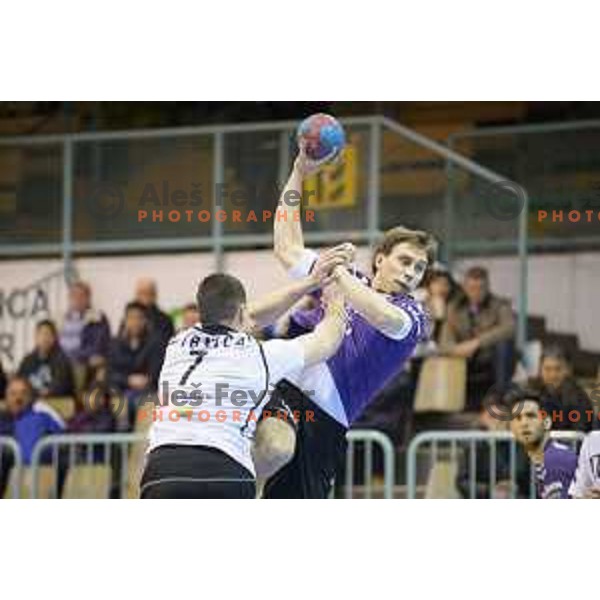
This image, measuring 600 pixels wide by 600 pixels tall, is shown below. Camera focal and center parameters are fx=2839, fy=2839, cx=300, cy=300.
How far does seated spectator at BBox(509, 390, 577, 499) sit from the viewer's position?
12.5 m

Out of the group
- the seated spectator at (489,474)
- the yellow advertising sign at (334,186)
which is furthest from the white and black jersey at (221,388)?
the yellow advertising sign at (334,186)

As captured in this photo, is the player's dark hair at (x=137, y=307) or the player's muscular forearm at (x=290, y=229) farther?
the player's dark hair at (x=137, y=307)

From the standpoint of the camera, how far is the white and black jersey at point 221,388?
1162 cm

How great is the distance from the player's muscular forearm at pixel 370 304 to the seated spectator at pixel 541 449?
0.98 metres

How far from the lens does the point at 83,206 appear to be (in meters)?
15.5

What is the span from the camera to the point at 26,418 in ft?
48.5

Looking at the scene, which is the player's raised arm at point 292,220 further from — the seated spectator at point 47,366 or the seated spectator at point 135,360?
the seated spectator at point 47,366

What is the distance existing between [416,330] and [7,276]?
3.92 meters

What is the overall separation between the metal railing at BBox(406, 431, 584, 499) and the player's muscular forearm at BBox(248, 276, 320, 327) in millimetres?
1550

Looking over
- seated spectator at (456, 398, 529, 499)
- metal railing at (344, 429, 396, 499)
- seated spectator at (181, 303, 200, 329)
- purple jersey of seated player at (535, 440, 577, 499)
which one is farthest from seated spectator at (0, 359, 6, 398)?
purple jersey of seated player at (535, 440, 577, 499)

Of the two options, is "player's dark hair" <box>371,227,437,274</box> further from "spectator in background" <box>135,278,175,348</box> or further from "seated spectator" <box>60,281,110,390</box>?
"seated spectator" <box>60,281,110,390</box>
